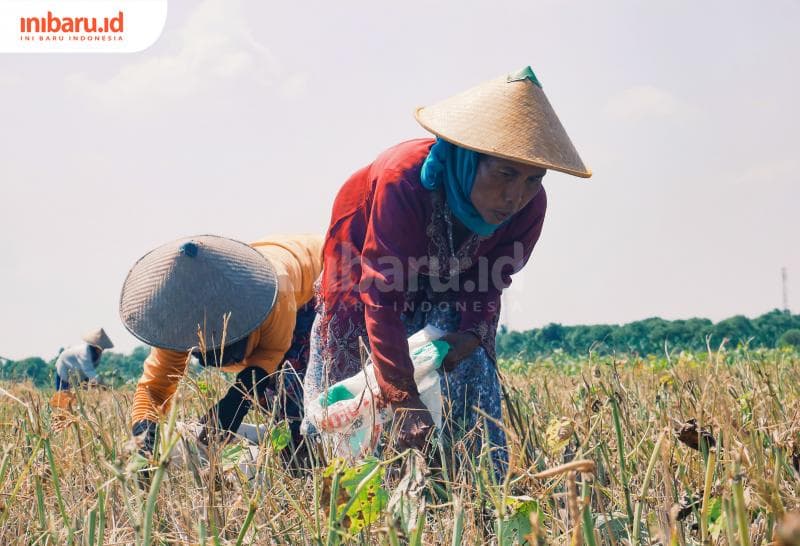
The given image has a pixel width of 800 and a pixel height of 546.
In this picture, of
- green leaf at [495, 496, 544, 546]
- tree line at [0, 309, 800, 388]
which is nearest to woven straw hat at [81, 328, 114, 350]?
tree line at [0, 309, 800, 388]

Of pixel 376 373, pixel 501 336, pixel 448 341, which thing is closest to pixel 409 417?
pixel 376 373

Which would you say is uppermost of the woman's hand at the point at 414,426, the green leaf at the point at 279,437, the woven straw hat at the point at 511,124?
the woven straw hat at the point at 511,124

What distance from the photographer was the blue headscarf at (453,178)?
6.91ft

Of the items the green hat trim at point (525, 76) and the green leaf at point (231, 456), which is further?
the green hat trim at point (525, 76)

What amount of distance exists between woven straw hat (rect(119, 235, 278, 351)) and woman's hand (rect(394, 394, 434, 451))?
0.87 metres

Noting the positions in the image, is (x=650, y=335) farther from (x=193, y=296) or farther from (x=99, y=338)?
(x=193, y=296)

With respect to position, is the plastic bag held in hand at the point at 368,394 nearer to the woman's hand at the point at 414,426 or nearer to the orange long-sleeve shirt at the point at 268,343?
the woman's hand at the point at 414,426

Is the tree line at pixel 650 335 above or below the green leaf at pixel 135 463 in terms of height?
below

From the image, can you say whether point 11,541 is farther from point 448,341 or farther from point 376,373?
point 448,341

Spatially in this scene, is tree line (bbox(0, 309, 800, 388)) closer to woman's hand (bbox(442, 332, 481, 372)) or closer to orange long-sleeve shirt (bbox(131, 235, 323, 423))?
orange long-sleeve shirt (bbox(131, 235, 323, 423))

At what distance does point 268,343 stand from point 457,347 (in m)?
0.91

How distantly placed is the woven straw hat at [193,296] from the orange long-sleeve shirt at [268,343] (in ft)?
0.33

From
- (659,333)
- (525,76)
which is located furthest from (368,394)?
(659,333)

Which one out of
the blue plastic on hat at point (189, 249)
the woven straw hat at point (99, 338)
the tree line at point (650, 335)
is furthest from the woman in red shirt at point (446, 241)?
the tree line at point (650, 335)
